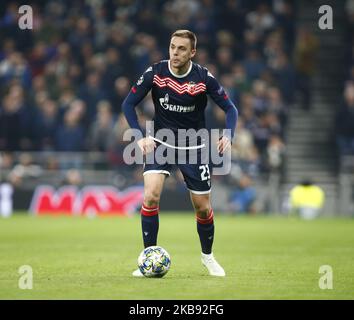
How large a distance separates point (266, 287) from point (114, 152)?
13670 mm

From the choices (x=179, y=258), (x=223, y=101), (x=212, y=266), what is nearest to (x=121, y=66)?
(x=179, y=258)

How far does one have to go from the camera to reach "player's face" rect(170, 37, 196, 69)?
30.8 ft

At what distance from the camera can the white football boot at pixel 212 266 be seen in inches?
379

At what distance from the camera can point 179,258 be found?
11.8 metres

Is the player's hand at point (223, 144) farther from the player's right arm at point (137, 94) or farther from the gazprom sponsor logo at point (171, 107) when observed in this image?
the player's right arm at point (137, 94)

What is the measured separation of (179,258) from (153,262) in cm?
260

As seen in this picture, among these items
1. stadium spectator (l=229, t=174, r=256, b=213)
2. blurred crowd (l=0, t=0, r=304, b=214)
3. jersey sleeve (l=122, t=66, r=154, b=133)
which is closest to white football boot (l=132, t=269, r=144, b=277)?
jersey sleeve (l=122, t=66, r=154, b=133)

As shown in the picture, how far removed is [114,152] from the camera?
72.1 ft
